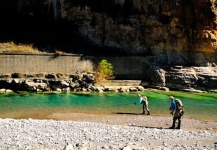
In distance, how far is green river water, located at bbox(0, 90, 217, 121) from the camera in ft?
90.5

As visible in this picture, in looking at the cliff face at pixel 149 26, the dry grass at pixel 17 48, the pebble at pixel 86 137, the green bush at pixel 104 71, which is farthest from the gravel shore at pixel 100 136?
the cliff face at pixel 149 26

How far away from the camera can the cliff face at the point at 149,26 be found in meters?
49.5

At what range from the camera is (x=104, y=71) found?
1831 inches

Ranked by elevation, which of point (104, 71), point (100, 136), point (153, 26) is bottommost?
point (100, 136)

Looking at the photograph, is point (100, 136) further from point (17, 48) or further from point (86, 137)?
point (17, 48)

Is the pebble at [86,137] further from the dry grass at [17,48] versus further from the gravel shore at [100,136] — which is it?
the dry grass at [17,48]

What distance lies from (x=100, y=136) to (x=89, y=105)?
528 inches

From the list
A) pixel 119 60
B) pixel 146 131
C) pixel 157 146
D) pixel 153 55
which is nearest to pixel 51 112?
pixel 146 131

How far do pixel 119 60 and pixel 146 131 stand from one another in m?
29.4

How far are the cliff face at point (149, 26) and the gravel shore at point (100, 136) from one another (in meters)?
28.3

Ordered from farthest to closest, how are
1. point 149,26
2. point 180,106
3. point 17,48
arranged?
point 149,26 < point 17,48 < point 180,106

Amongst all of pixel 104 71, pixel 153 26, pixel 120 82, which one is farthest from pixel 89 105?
pixel 153 26

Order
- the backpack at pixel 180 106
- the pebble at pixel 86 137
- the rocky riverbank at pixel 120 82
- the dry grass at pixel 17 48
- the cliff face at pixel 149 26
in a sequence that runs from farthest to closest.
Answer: the cliff face at pixel 149 26
the dry grass at pixel 17 48
the rocky riverbank at pixel 120 82
the backpack at pixel 180 106
the pebble at pixel 86 137

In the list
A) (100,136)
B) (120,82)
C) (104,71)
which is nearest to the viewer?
(100,136)
